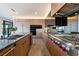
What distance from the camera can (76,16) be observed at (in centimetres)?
361

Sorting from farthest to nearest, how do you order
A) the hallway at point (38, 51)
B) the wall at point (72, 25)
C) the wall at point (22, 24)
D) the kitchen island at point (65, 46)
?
the wall at point (72, 25) < the hallway at point (38, 51) < the wall at point (22, 24) < the kitchen island at point (65, 46)

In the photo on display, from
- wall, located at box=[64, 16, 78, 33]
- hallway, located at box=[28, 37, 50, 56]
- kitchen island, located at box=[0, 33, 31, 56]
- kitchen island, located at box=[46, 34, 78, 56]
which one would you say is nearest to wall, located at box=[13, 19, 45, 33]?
kitchen island, located at box=[0, 33, 31, 56]

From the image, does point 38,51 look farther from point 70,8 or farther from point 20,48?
point 70,8

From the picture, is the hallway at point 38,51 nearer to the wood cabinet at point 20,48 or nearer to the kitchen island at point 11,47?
the wood cabinet at point 20,48

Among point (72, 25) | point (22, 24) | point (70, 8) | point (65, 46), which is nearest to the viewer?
point (65, 46)

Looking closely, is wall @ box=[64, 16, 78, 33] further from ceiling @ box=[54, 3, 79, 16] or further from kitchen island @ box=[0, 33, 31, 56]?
kitchen island @ box=[0, 33, 31, 56]

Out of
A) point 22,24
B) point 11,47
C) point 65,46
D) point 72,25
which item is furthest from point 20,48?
point 72,25

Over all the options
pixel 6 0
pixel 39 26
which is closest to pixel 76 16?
pixel 39 26

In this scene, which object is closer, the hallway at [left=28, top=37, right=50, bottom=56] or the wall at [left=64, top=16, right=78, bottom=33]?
the hallway at [left=28, top=37, right=50, bottom=56]

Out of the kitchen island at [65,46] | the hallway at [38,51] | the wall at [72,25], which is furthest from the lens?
the wall at [72,25]

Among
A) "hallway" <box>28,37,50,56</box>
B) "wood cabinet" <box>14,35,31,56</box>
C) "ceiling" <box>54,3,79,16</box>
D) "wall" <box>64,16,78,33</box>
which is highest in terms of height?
"ceiling" <box>54,3,79,16</box>

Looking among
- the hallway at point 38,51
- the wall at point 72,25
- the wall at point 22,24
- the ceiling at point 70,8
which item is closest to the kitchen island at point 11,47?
the wall at point 22,24

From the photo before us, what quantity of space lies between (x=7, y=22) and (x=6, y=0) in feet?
2.78

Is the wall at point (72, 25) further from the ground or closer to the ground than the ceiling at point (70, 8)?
closer to the ground
